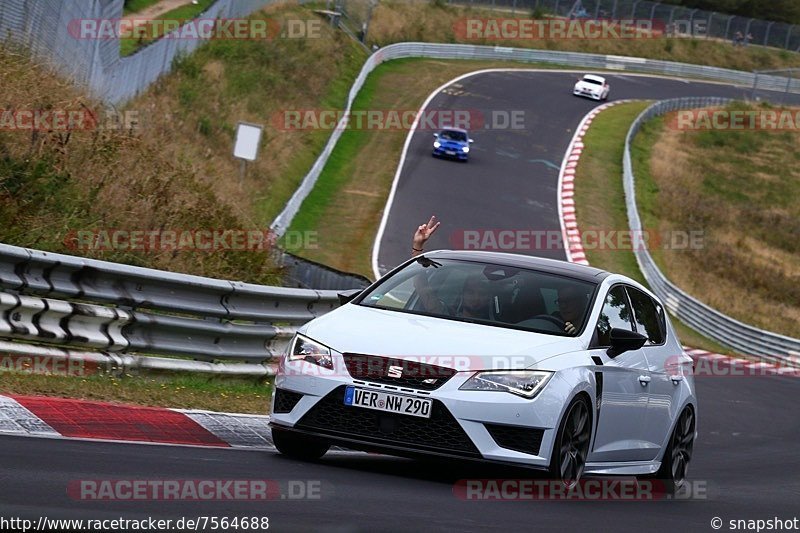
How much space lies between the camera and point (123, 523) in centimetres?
553

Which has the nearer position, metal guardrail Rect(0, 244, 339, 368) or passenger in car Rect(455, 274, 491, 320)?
passenger in car Rect(455, 274, 491, 320)

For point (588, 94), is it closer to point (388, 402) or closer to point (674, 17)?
point (674, 17)

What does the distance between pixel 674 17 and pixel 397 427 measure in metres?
81.2

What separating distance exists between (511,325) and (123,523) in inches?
149

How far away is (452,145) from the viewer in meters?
44.0

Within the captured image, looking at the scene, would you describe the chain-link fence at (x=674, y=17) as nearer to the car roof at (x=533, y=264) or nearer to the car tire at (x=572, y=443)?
the car roof at (x=533, y=264)

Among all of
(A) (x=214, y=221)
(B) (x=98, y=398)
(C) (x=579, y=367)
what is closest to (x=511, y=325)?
(C) (x=579, y=367)

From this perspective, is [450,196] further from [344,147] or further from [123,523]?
[123,523]

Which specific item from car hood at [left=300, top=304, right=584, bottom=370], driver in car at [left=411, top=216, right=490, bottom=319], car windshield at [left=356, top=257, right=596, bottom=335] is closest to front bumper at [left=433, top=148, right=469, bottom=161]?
car windshield at [left=356, top=257, right=596, bottom=335]

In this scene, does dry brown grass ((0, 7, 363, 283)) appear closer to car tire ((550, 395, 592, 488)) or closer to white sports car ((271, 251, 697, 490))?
white sports car ((271, 251, 697, 490))

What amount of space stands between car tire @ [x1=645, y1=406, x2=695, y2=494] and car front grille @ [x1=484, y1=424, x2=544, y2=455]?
2.60m

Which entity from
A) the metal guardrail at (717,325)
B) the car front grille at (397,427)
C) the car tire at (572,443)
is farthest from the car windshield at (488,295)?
the metal guardrail at (717,325)

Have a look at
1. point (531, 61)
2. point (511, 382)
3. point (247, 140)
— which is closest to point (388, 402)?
point (511, 382)

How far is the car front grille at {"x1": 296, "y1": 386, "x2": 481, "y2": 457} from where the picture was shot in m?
7.87
